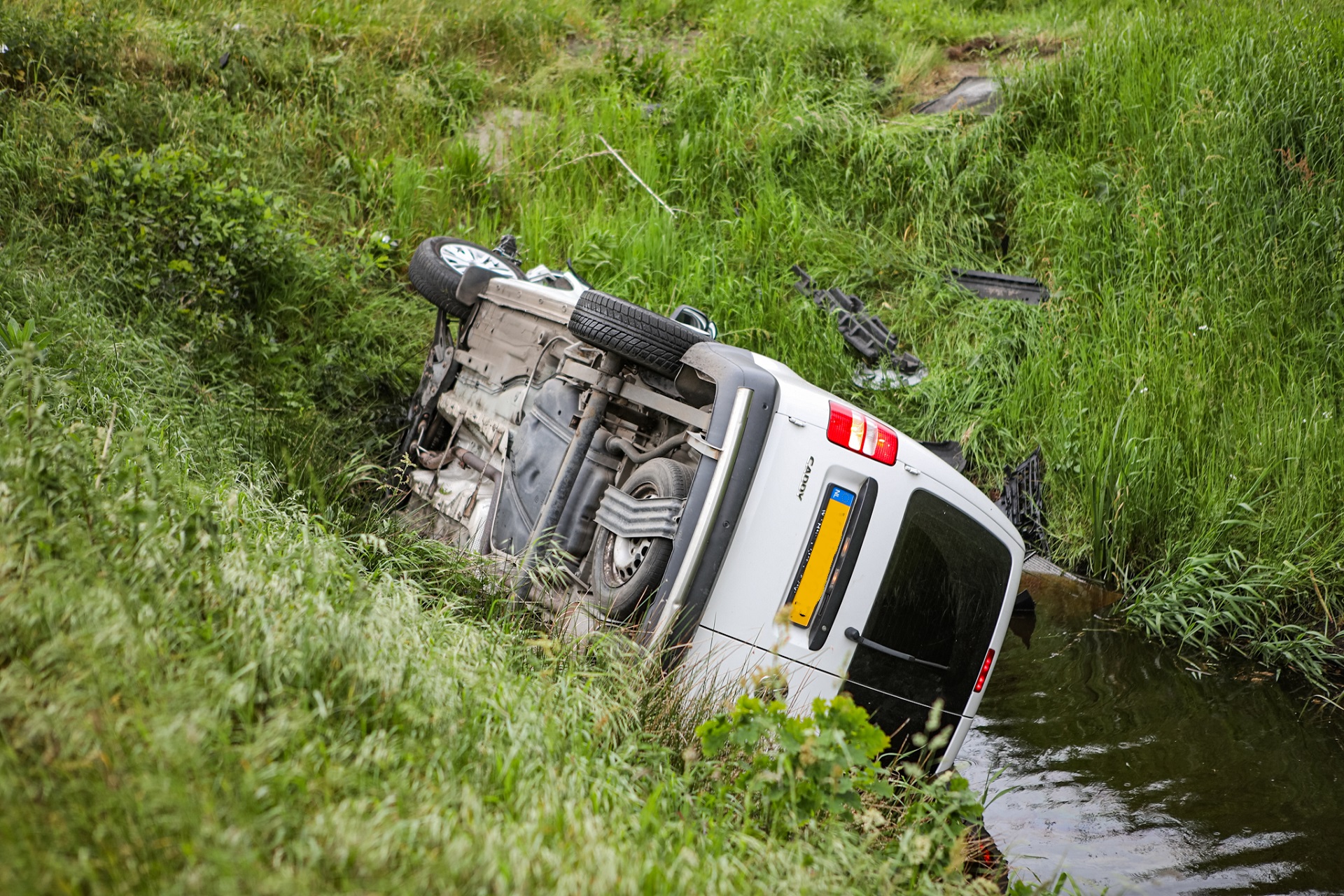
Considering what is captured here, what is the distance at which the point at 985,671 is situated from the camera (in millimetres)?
3631

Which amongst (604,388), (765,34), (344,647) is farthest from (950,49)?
(344,647)

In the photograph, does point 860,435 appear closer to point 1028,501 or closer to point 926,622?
point 926,622

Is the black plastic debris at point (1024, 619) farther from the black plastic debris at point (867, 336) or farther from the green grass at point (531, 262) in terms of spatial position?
the black plastic debris at point (867, 336)

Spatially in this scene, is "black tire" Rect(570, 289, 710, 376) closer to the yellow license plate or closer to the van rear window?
the yellow license plate

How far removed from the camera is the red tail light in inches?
141

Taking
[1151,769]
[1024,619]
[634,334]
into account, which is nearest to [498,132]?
[634,334]

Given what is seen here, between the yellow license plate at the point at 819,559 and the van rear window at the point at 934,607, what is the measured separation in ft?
0.76

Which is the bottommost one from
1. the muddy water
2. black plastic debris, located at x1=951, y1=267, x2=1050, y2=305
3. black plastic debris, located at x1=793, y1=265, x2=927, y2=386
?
the muddy water

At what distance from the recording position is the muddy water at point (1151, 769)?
12.3ft

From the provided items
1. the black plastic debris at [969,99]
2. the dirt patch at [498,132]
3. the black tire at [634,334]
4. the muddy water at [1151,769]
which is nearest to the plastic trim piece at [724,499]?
the black tire at [634,334]

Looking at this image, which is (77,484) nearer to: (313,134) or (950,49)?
(313,134)

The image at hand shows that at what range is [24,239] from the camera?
514 centimetres

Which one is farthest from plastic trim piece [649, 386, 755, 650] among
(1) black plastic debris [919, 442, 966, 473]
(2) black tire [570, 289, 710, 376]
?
(1) black plastic debris [919, 442, 966, 473]

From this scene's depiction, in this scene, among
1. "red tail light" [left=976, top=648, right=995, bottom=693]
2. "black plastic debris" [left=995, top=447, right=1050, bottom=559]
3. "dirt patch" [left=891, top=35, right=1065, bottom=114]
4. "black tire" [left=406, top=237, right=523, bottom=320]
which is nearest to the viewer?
"red tail light" [left=976, top=648, right=995, bottom=693]
